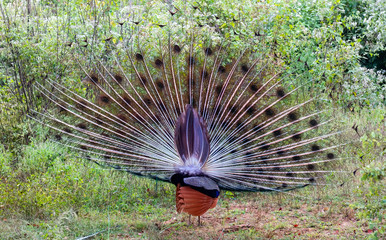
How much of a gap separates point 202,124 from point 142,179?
232 centimetres

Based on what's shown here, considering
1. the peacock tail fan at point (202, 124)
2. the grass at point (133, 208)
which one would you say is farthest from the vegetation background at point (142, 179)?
the peacock tail fan at point (202, 124)

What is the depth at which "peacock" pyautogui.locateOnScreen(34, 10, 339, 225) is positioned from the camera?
19.4 feet

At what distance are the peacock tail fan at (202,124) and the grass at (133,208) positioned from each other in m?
0.43

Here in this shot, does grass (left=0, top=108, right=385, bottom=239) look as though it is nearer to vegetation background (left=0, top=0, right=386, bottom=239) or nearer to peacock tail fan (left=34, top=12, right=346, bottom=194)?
vegetation background (left=0, top=0, right=386, bottom=239)

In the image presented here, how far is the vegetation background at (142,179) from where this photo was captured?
6.00 m

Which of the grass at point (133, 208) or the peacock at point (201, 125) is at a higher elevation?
the peacock at point (201, 125)

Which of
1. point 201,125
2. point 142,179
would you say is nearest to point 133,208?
point 142,179

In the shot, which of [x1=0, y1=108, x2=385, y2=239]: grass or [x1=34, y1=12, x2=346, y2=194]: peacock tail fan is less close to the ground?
[x1=34, y1=12, x2=346, y2=194]: peacock tail fan

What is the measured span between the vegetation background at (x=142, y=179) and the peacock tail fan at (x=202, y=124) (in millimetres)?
466

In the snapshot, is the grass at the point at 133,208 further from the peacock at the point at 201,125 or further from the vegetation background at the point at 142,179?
the peacock at the point at 201,125

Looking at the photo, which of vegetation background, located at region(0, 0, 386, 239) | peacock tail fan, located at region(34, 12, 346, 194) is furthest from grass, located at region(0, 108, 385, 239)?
peacock tail fan, located at region(34, 12, 346, 194)

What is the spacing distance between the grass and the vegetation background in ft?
0.06

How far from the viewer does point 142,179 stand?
26.2 ft

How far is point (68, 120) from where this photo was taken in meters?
6.39
